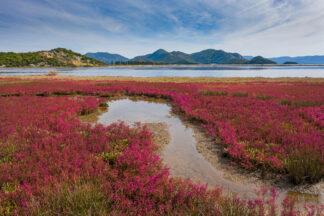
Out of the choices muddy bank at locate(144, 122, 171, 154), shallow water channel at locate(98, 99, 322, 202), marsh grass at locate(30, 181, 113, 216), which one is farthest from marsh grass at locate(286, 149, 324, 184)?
marsh grass at locate(30, 181, 113, 216)

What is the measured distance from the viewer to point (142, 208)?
3068 mm

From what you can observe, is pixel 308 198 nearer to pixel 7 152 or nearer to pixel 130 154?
pixel 130 154

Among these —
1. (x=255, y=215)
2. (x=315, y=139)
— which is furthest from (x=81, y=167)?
(x=315, y=139)

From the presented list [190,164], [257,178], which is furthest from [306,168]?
[190,164]

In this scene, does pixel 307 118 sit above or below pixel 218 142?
above

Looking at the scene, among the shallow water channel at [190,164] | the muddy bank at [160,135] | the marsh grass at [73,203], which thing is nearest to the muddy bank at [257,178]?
the shallow water channel at [190,164]

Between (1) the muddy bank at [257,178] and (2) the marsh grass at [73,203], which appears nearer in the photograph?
(2) the marsh grass at [73,203]

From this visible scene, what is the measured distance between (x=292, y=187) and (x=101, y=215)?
15.3 ft

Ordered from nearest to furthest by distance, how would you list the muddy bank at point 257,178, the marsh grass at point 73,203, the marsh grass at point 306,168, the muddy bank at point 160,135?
the marsh grass at point 73,203 < the muddy bank at point 257,178 < the marsh grass at point 306,168 < the muddy bank at point 160,135

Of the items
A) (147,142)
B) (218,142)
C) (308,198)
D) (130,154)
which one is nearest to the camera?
(308,198)

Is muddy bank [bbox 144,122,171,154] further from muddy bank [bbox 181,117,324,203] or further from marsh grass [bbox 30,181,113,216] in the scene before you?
marsh grass [bbox 30,181,113,216]

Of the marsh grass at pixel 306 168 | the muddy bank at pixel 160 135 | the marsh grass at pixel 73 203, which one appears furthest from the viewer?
the muddy bank at pixel 160 135

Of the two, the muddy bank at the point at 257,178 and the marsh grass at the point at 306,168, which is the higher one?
the marsh grass at the point at 306,168

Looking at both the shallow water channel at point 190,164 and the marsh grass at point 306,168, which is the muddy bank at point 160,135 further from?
the marsh grass at point 306,168
